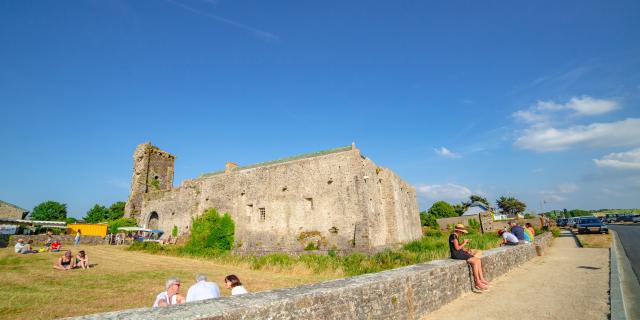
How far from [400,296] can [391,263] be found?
10.3 m

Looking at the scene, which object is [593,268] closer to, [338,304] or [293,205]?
[338,304]

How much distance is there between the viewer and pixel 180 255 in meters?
21.6

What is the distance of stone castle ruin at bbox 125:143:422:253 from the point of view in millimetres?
19203

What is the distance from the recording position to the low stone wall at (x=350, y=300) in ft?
9.58

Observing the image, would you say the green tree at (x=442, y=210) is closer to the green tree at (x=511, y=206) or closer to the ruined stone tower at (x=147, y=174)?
the green tree at (x=511, y=206)

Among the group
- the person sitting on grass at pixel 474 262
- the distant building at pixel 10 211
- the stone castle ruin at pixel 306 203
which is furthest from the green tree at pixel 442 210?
the distant building at pixel 10 211

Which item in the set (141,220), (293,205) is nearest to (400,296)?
(293,205)

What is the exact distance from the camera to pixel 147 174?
34.0 meters

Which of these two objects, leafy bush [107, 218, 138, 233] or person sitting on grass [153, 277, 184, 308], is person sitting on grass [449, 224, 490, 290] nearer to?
person sitting on grass [153, 277, 184, 308]

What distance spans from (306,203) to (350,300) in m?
16.8

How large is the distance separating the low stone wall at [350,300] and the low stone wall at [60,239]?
2505 cm

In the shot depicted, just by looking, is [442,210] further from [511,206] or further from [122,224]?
[122,224]

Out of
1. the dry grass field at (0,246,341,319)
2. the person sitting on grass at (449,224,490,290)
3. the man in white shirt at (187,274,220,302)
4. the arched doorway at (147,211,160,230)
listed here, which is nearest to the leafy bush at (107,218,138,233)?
the arched doorway at (147,211,160,230)

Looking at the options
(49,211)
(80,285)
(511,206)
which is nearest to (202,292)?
(80,285)
